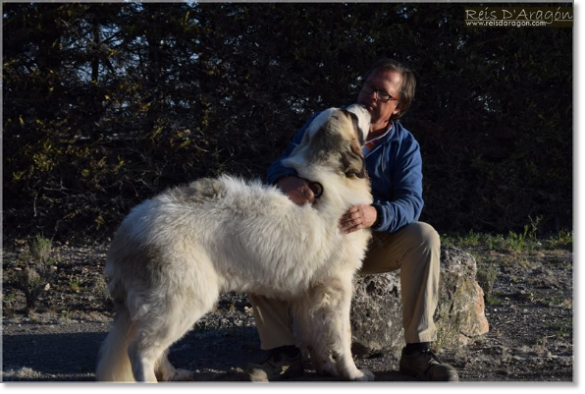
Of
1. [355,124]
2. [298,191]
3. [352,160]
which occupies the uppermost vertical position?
[355,124]

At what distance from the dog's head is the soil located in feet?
4.49

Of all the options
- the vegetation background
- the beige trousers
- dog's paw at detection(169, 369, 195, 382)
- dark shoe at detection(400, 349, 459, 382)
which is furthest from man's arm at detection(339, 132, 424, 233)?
the vegetation background

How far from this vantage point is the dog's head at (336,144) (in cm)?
414


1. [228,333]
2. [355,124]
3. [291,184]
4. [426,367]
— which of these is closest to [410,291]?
[426,367]

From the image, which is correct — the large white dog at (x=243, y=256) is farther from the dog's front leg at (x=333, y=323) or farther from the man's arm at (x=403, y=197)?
the man's arm at (x=403, y=197)

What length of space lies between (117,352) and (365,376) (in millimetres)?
1515

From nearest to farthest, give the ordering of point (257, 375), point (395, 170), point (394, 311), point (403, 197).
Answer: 1. point (257, 375)
2. point (403, 197)
3. point (395, 170)
4. point (394, 311)

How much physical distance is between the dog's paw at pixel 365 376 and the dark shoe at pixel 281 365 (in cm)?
43

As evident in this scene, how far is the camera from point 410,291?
408cm

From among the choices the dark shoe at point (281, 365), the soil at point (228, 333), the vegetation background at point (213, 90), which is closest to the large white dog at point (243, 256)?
the dark shoe at point (281, 365)

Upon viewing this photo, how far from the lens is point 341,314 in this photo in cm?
402

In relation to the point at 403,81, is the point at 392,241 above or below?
below

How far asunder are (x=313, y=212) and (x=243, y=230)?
0.49 meters

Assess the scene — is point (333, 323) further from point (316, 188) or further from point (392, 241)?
point (316, 188)
